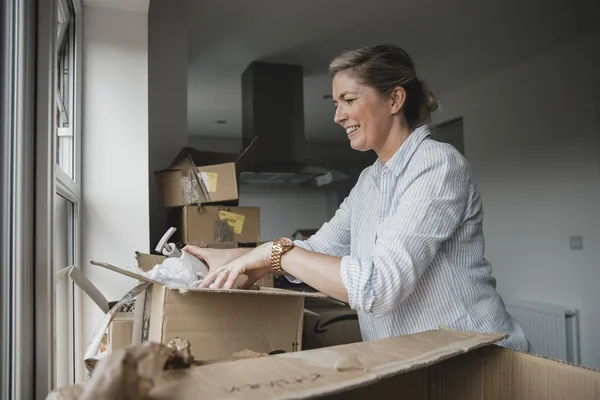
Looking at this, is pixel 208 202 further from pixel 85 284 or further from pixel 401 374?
pixel 401 374

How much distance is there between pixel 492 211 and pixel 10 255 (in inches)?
163

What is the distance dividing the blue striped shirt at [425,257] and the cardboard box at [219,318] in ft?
0.48

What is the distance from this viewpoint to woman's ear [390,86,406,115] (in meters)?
1.27

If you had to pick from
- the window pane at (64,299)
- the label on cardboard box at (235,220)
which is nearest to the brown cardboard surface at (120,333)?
the window pane at (64,299)

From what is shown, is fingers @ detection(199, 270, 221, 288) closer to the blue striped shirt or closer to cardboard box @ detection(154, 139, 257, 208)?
the blue striped shirt

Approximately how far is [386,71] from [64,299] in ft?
4.17

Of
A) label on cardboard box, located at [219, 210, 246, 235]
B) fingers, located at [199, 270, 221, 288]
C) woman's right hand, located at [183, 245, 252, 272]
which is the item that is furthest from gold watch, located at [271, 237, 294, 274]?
label on cardboard box, located at [219, 210, 246, 235]

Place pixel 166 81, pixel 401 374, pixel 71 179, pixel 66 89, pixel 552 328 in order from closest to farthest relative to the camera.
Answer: pixel 401 374 → pixel 71 179 → pixel 66 89 → pixel 166 81 → pixel 552 328

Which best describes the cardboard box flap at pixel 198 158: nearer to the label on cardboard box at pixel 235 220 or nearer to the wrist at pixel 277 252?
the label on cardboard box at pixel 235 220

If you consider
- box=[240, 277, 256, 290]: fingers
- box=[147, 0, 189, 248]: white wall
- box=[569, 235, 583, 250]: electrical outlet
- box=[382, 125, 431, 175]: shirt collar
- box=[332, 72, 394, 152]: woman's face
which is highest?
box=[147, 0, 189, 248]: white wall

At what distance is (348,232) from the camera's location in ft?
4.96

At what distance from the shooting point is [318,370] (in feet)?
1.75

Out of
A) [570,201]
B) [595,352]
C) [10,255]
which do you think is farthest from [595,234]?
[10,255]

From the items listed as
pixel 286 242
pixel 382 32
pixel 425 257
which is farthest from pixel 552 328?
pixel 286 242
